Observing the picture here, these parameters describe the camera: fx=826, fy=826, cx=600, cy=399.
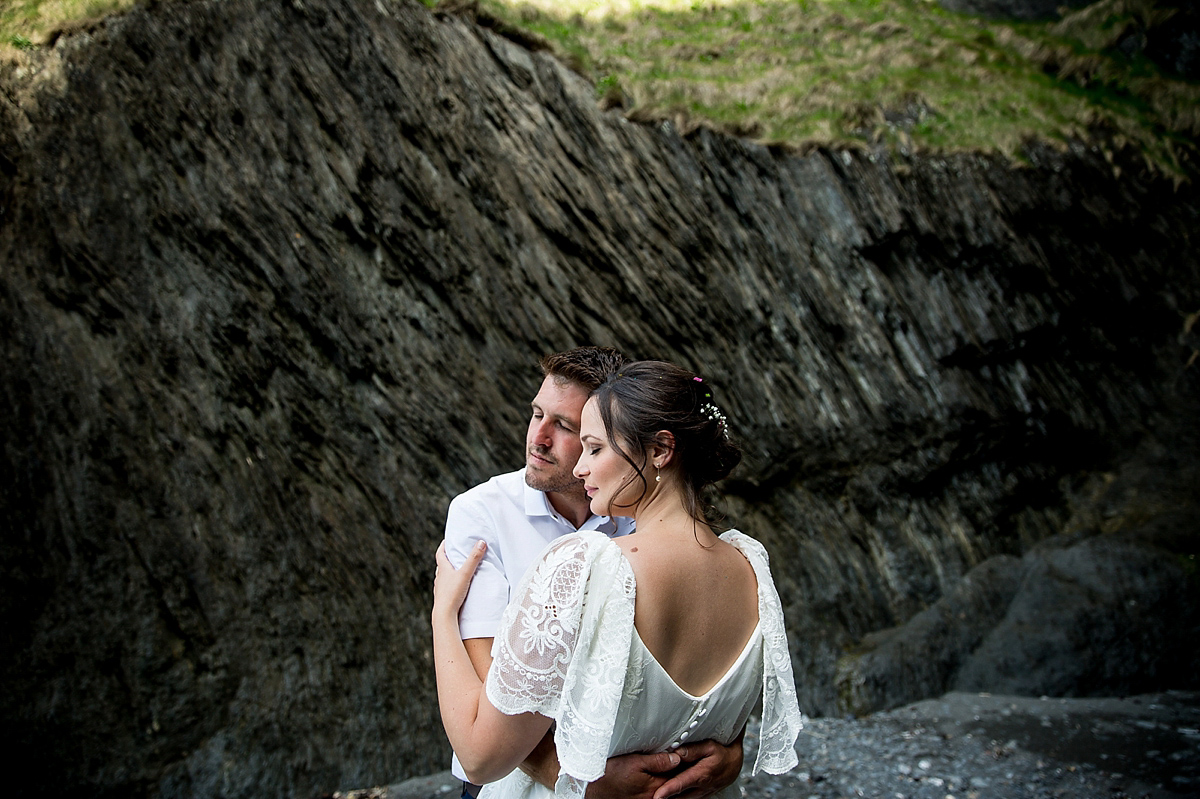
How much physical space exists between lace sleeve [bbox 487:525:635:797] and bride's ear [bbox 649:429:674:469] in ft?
1.51

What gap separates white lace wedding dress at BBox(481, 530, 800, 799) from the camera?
2.16m

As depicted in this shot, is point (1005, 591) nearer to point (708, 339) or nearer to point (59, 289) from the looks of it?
point (708, 339)

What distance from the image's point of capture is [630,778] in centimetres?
232

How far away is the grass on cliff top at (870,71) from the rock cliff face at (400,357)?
21.7 inches

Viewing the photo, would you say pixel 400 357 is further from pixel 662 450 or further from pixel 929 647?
pixel 929 647

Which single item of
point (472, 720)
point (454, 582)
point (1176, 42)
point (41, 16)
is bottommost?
point (472, 720)

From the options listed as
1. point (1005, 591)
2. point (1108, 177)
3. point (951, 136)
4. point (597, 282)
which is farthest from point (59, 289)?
point (1108, 177)

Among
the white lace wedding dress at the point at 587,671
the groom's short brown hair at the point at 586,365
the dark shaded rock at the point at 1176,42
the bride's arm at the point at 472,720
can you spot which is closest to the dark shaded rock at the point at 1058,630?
the groom's short brown hair at the point at 586,365

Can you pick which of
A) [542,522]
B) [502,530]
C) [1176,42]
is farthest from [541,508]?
[1176,42]

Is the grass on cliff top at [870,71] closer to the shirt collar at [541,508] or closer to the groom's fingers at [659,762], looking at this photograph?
the shirt collar at [541,508]

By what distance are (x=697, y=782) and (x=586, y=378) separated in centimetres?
144

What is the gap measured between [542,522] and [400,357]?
14.7 ft

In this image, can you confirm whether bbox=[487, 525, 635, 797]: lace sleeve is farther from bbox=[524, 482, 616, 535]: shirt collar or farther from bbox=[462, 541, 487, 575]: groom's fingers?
bbox=[524, 482, 616, 535]: shirt collar

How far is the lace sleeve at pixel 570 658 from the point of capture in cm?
216
